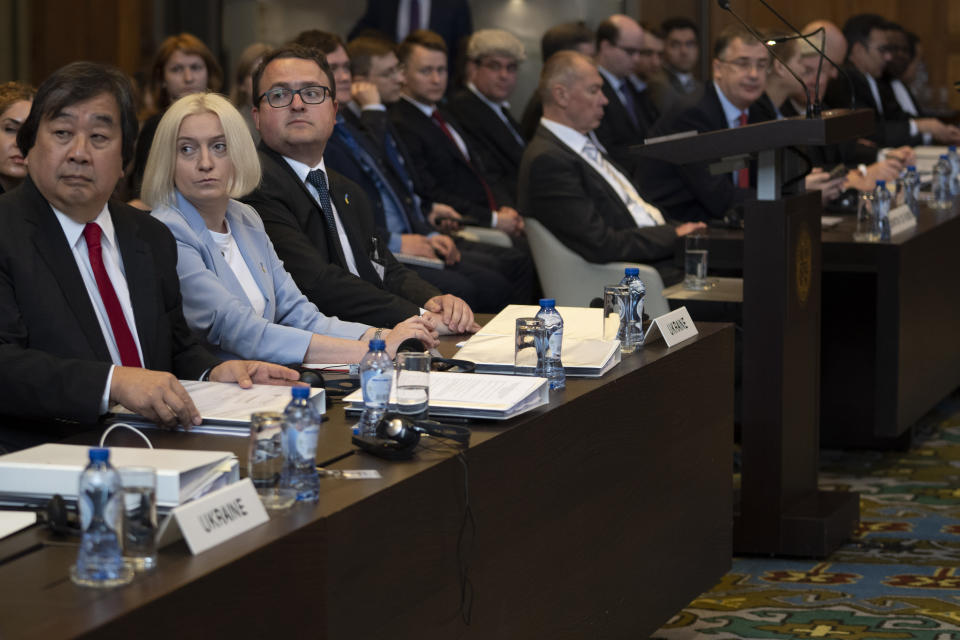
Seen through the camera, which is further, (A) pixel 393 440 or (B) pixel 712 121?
(B) pixel 712 121

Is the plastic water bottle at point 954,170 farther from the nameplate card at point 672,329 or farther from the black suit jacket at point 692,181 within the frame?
the nameplate card at point 672,329

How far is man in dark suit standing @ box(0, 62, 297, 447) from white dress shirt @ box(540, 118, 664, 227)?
2.98 m

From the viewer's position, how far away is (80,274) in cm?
255

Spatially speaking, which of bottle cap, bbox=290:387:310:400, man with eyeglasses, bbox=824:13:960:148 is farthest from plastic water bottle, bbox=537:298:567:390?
man with eyeglasses, bbox=824:13:960:148

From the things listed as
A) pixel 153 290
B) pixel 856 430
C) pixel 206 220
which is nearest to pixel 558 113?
pixel 856 430

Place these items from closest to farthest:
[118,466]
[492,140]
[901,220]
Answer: [118,466]
[901,220]
[492,140]

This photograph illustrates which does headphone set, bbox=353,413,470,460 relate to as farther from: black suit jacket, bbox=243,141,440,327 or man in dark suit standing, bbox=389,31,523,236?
man in dark suit standing, bbox=389,31,523,236

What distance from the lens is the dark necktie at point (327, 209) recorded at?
3760 millimetres

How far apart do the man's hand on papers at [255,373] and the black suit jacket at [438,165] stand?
3675 mm

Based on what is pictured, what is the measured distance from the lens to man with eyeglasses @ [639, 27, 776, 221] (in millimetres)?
5879

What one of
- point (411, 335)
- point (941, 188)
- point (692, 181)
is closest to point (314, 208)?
point (411, 335)

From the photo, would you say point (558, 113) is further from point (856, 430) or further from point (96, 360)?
point (96, 360)

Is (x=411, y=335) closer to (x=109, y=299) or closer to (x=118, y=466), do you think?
(x=109, y=299)

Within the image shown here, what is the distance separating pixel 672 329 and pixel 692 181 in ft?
9.50
